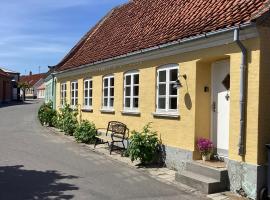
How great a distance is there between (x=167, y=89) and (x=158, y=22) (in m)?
2.92

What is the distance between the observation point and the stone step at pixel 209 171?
9062mm

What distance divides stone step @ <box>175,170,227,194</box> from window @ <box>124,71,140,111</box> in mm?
4602

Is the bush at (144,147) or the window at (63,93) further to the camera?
the window at (63,93)

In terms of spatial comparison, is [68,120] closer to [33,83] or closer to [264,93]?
[264,93]

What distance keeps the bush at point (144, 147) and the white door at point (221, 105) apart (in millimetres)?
1938

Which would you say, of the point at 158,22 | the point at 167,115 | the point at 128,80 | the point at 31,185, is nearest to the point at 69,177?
the point at 31,185

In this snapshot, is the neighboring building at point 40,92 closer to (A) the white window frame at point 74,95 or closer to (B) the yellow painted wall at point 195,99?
(A) the white window frame at point 74,95

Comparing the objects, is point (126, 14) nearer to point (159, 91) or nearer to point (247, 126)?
point (159, 91)

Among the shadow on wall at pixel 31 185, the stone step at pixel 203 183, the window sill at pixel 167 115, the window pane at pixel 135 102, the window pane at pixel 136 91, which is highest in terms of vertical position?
the window pane at pixel 136 91

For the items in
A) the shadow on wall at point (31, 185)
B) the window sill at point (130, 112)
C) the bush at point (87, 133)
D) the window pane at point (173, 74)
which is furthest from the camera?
the bush at point (87, 133)

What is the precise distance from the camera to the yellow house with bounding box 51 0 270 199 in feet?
28.3

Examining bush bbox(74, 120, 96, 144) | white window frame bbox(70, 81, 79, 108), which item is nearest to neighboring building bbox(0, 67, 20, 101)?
white window frame bbox(70, 81, 79, 108)

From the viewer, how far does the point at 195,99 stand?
10.4 metres

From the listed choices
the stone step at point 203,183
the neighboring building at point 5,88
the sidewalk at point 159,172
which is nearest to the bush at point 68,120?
the sidewalk at point 159,172
